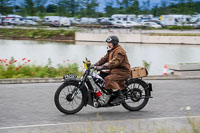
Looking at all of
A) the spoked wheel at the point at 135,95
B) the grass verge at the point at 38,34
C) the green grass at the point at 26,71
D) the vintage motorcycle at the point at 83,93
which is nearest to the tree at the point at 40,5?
the grass verge at the point at 38,34

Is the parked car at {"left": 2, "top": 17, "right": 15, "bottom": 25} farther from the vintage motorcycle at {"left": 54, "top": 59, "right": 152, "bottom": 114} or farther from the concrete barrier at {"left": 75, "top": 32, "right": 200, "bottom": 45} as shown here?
the vintage motorcycle at {"left": 54, "top": 59, "right": 152, "bottom": 114}

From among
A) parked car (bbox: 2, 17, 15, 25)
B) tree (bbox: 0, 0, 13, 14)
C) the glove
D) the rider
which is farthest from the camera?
tree (bbox: 0, 0, 13, 14)

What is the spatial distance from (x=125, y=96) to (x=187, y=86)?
582 centimetres

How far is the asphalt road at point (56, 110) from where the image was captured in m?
8.27

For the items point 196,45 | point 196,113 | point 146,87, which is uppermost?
point 146,87

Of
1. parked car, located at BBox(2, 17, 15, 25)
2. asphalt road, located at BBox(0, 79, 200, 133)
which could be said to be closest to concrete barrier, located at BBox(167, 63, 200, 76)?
asphalt road, located at BBox(0, 79, 200, 133)

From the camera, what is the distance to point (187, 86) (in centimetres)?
1434

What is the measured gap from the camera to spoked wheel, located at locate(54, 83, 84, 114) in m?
8.41

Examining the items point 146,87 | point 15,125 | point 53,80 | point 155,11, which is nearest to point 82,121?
point 15,125

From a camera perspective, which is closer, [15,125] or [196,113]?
[15,125]

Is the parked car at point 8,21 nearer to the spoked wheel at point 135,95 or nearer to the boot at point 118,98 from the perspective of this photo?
the spoked wheel at point 135,95

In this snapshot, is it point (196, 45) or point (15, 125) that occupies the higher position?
point (15, 125)

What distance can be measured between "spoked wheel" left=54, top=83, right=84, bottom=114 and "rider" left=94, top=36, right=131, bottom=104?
62 centimetres

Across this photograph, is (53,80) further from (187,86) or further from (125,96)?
(125,96)
